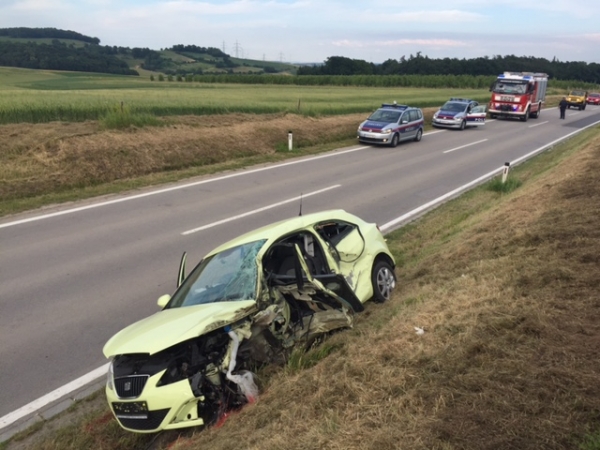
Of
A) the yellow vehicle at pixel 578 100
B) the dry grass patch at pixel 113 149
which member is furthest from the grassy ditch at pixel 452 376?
the yellow vehicle at pixel 578 100

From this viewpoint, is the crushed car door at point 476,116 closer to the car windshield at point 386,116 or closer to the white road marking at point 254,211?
the car windshield at point 386,116

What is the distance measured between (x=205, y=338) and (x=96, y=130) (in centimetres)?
1544

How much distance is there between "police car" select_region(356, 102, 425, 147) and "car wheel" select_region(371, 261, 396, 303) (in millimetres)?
16555

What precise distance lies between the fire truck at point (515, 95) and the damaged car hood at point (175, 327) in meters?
36.1

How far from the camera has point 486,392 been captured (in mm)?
4000

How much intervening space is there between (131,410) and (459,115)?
97.5 ft

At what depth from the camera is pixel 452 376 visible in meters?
4.32

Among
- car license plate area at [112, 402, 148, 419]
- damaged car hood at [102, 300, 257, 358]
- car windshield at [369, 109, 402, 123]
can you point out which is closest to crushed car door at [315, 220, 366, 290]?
damaged car hood at [102, 300, 257, 358]

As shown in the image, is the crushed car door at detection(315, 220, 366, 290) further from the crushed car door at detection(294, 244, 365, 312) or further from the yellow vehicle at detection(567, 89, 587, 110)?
the yellow vehicle at detection(567, 89, 587, 110)

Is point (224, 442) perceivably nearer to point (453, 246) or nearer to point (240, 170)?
point (453, 246)

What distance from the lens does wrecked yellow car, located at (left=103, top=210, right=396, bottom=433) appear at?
15.3 ft

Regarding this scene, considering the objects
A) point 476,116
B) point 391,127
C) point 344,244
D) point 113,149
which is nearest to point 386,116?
point 391,127

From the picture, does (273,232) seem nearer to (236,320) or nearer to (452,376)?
(236,320)

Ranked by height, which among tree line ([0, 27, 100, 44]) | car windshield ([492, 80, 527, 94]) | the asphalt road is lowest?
the asphalt road
